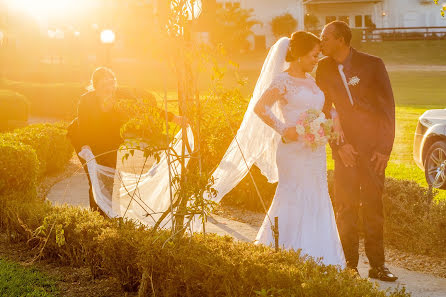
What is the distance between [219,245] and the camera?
5.18 m

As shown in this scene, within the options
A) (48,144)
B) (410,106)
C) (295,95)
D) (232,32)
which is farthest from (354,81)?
(232,32)

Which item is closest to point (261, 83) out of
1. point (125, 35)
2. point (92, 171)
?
point (125, 35)

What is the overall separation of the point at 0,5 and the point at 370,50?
23.9 metres

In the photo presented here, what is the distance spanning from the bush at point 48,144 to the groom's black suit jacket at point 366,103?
613 cm

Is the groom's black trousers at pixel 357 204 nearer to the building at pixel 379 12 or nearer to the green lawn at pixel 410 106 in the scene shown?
the green lawn at pixel 410 106

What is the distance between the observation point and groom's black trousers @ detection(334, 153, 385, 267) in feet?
21.1

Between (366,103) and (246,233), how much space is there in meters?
2.56

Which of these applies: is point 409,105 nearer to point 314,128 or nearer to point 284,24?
point 314,128

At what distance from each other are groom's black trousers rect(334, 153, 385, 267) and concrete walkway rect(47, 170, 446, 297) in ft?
1.04

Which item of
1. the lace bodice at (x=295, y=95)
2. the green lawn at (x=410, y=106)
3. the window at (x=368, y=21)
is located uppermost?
the window at (x=368, y=21)

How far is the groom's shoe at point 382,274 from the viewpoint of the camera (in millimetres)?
6370

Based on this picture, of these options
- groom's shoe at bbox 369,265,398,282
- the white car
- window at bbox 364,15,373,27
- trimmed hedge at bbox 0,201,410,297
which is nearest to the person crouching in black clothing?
trimmed hedge at bbox 0,201,410,297

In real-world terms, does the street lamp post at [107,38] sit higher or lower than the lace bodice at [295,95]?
higher

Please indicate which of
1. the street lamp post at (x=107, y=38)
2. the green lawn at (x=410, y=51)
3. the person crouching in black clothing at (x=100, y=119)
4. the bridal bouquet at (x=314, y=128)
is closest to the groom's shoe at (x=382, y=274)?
the bridal bouquet at (x=314, y=128)
